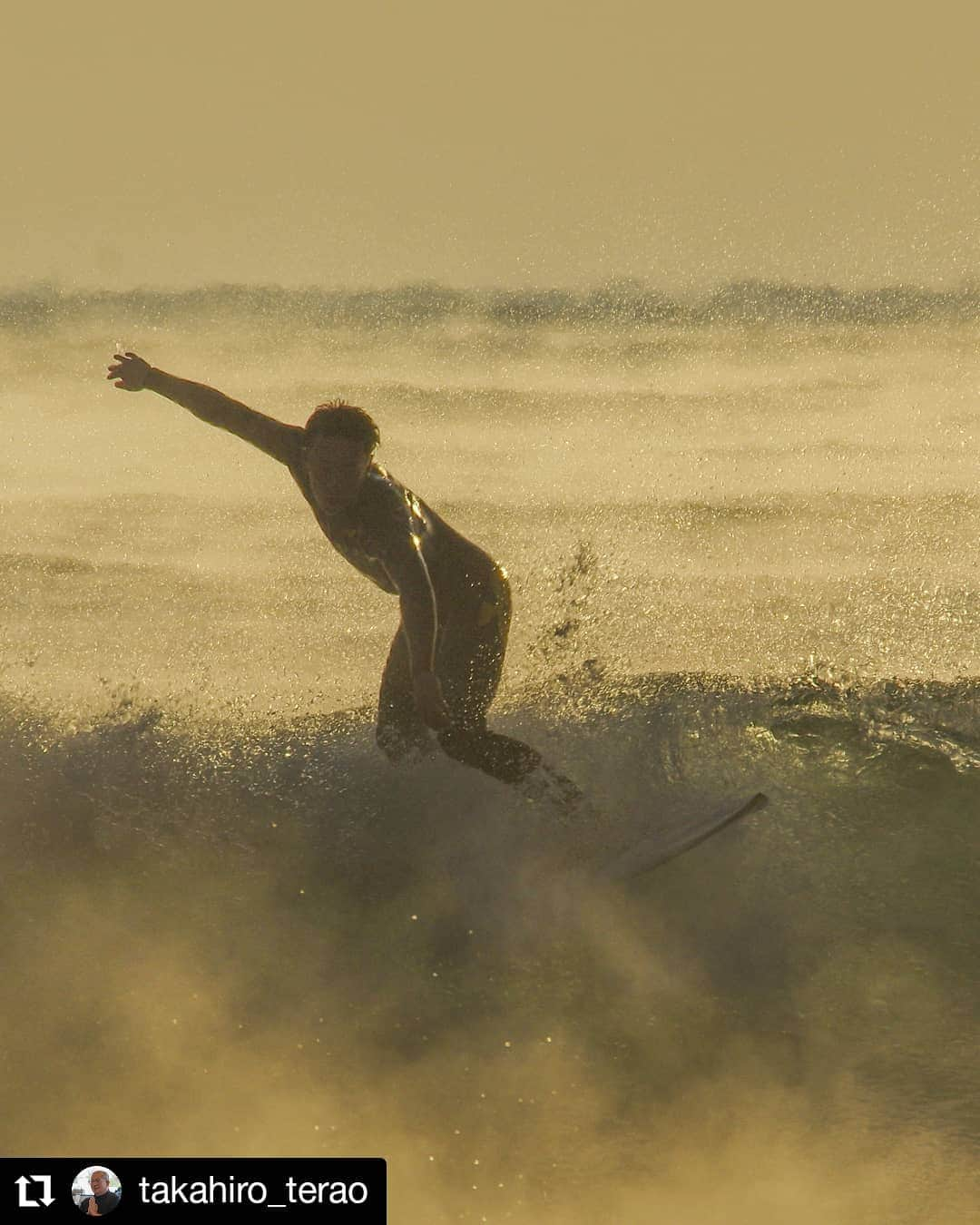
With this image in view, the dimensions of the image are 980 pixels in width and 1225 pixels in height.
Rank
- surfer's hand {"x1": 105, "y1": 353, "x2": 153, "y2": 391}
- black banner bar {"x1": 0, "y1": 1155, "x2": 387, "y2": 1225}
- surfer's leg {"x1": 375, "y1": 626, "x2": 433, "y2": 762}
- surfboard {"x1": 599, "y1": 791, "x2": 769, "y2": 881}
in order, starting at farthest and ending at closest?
surfer's leg {"x1": 375, "y1": 626, "x2": 433, "y2": 762}
surfboard {"x1": 599, "y1": 791, "x2": 769, "y2": 881}
surfer's hand {"x1": 105, "y1": 353, "x2": 153, "y2": 391}
black banner bar {"x1": 0, "y1": 1155, "x2": 387, "y2": 1225}

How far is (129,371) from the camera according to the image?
4680 millimetres

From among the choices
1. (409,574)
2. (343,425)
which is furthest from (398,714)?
(343,425)

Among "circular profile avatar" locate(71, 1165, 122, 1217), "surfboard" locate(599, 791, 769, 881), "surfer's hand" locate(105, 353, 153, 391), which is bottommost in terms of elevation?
"circular profile avatar" locate(71, 1165, 122, 1217)

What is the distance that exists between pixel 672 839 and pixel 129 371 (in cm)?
256

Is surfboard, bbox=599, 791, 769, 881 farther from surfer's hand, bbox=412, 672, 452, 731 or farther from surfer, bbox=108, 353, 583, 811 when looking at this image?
surfer's hand, bbox=412, 672, 452, 731

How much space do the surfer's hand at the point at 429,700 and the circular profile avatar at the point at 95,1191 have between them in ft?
5.19

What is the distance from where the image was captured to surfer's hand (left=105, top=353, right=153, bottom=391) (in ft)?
15.3

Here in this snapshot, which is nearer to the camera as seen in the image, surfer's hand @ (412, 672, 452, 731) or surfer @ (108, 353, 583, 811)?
surfer's hand @ (412, 672, 452, 731)

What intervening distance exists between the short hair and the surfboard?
1742 millimetres

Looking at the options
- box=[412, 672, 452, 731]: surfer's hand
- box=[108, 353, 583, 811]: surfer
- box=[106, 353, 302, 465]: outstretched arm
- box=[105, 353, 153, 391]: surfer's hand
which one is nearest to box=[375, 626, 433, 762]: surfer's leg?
box=[108, 353, 583, 811]: surfer

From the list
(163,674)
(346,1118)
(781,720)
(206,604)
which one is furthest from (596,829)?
(206,604)

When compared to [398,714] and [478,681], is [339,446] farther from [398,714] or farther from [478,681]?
[398,714]

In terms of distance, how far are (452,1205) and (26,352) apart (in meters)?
16.5

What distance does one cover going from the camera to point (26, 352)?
18141mm
